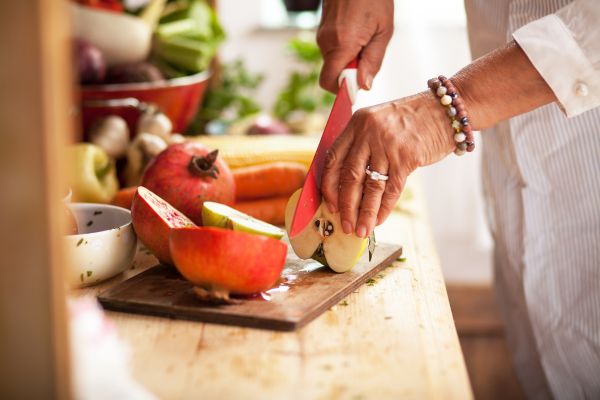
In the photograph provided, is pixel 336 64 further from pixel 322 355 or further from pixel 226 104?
pixel 226 104

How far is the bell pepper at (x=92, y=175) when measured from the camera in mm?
1343

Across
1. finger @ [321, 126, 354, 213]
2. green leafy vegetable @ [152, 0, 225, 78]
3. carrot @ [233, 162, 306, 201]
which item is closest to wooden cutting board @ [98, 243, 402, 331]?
finger @ [321, 126, 354, 213]

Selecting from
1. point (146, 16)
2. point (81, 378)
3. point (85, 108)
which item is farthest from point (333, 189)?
point (146, 16)

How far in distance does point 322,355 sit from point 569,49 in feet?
1.61

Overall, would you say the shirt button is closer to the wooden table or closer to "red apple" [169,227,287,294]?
the wooden table

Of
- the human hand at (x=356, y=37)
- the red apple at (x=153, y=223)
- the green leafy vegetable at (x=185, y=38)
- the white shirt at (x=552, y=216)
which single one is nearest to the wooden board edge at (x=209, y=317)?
the red apple at (x=153, y=223)

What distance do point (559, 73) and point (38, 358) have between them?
71cm

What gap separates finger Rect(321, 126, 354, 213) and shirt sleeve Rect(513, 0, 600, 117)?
249mm

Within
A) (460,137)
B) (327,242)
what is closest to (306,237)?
(327,242)

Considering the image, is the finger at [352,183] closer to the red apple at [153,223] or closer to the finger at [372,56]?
the red apple at [153,223]

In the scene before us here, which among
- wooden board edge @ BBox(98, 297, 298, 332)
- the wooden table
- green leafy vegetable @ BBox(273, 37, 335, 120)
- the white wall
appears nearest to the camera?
the wooden table

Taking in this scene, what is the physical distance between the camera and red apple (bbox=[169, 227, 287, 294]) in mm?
879

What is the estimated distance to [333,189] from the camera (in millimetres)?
1012

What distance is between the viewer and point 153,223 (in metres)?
1.01
